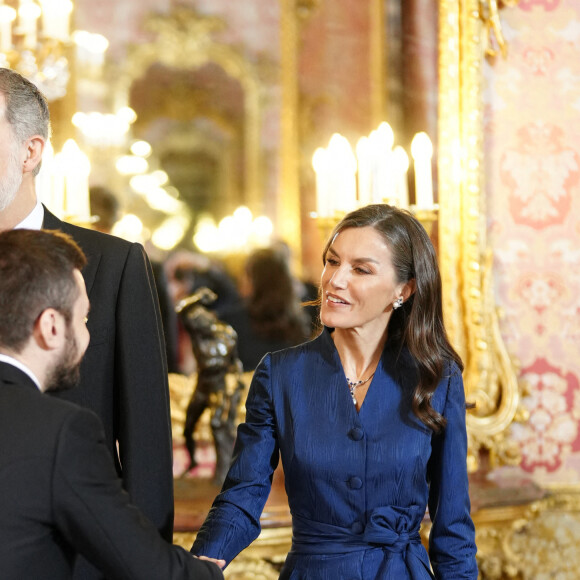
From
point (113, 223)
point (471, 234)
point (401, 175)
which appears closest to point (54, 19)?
point (113, 223)

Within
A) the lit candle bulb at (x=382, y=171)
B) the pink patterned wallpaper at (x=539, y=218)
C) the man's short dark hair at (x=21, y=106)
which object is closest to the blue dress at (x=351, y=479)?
the man's short dark hair at (x=21, y=106)

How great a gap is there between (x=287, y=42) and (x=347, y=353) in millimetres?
1726

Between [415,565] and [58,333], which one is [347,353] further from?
[58,333]

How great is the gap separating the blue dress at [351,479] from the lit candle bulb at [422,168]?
4.05 feet

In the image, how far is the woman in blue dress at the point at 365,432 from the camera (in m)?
1.72

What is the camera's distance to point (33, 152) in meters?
1.55

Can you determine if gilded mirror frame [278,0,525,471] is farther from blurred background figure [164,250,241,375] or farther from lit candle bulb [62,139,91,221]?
lit candle bulb [62,139,91,221]

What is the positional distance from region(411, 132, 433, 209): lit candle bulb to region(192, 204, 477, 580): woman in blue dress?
109cm

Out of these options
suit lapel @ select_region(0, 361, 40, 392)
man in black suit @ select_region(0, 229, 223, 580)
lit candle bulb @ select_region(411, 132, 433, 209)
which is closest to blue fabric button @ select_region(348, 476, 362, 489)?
man in black suit @ select_region(0, 229, 223, 580)

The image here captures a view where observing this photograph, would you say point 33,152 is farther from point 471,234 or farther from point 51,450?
point 471,234

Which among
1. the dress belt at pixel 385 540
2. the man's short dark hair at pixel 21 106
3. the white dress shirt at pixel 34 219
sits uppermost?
the man's short dark hair at pixel 21 106

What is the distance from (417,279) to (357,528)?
1.79 ft

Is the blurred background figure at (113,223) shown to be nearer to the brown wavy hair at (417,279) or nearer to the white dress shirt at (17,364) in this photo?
the brown wavy hair at (417,279)

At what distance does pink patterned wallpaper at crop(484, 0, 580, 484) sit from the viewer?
318cm
